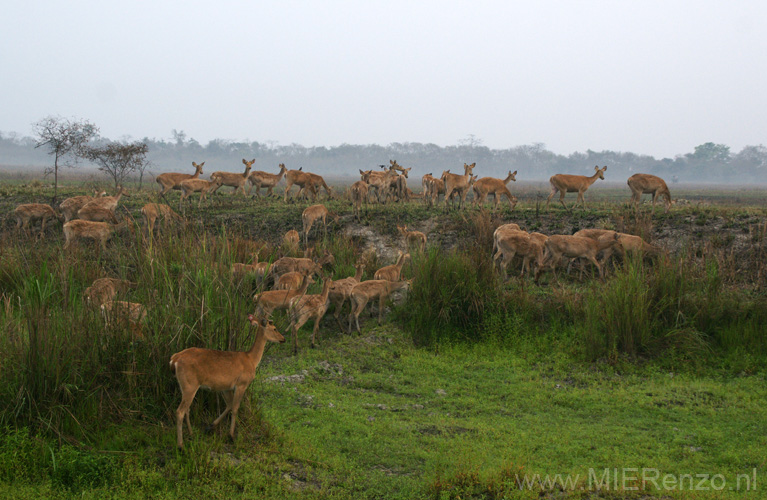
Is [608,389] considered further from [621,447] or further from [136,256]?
[136,256]

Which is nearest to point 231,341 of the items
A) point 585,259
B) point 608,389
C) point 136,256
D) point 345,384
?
point 136,256

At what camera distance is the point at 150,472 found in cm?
559

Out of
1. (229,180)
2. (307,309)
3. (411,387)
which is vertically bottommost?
(411,387)

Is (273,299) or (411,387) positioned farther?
(273,299)

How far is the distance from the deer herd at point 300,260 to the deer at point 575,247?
21mm

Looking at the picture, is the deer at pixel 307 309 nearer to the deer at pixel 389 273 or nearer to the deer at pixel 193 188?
the deer at pixel 389 273

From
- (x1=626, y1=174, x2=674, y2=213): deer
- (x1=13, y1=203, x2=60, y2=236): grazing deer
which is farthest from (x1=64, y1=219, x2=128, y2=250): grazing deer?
(x1=626, y1=174, x2=674, y2=213): deer

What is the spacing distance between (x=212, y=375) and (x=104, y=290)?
3763mm

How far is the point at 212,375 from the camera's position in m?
5.89

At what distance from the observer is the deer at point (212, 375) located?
19.0 feet

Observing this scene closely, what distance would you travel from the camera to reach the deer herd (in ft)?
20.1

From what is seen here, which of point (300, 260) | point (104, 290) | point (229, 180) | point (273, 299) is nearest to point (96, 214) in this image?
point (229, 180)

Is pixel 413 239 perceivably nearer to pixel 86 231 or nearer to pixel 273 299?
pixel 273 299

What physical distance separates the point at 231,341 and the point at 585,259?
31.5 feet
